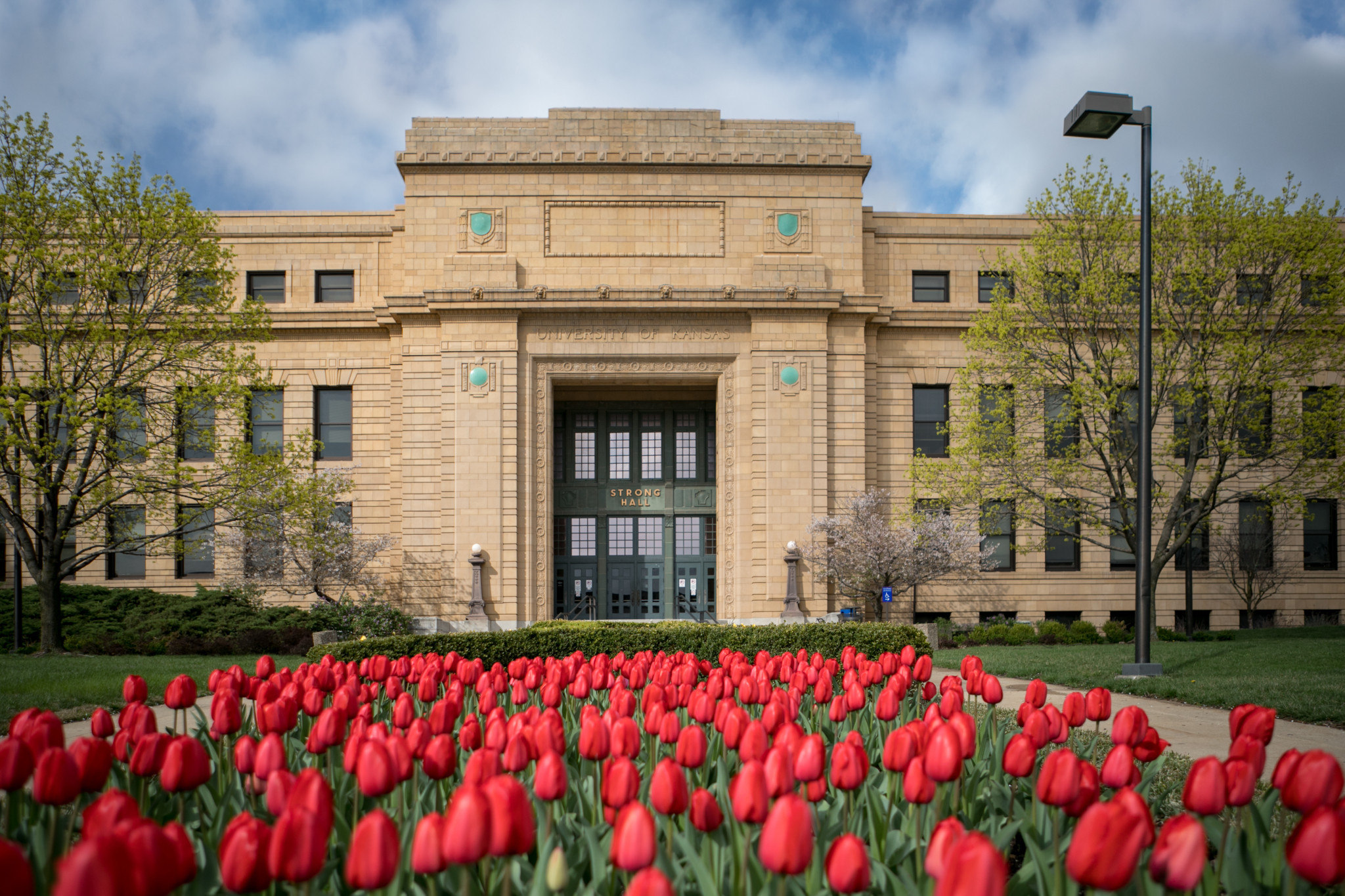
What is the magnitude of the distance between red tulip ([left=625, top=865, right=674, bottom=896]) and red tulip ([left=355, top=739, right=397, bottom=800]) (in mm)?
1537

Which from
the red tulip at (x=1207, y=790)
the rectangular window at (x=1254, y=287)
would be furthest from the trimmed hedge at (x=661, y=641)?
the rectangular window at (x=1254, y=287)

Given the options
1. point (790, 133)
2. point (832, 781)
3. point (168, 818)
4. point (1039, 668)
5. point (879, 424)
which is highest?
point (790, 133)

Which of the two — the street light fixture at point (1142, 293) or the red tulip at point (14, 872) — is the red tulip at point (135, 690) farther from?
the street light fixture at point (1142, 293)

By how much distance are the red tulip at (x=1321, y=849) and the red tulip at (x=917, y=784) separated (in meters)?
1.21

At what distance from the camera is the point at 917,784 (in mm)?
3322

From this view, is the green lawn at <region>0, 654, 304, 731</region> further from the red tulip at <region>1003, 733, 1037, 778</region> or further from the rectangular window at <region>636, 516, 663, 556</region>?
the rectangular window at <region>636, 516, 663, 556</region>

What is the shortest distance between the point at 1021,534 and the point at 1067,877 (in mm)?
31899

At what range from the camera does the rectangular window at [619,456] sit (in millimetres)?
34500

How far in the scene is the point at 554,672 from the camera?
584cm

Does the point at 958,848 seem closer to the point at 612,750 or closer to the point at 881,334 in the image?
the point at 612,750

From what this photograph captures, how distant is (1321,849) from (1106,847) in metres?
0.73

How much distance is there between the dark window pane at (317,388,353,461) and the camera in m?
33.0

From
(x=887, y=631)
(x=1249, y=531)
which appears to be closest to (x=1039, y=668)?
(x=887, y=631)

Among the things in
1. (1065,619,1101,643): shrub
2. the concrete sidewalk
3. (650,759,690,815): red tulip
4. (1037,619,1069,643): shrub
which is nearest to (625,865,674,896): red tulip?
(650,759,690,815): red tulip
